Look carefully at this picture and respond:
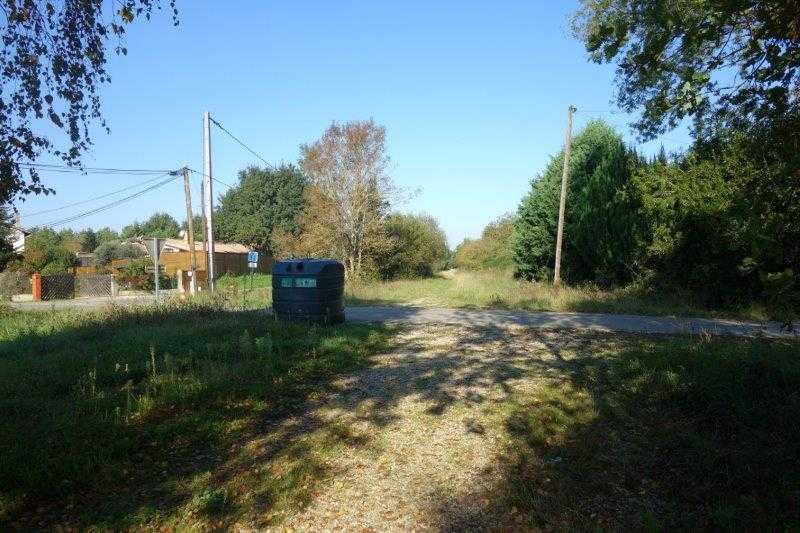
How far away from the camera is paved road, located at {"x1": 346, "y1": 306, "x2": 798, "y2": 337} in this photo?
1058 cm

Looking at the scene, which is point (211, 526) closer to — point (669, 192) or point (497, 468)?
point (497, 468)

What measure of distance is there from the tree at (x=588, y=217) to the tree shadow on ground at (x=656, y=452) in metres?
12.2

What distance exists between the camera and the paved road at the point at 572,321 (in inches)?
416

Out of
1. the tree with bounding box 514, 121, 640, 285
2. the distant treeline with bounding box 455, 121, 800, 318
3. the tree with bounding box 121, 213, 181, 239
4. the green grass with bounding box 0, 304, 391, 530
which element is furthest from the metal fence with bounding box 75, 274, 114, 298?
the tree with bounding box 121, 213, 181, 239

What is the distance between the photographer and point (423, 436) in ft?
15.5

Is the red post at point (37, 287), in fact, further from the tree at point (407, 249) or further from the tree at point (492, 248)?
the tree at point (492, 248)

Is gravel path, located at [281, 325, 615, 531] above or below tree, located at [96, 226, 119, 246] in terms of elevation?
below

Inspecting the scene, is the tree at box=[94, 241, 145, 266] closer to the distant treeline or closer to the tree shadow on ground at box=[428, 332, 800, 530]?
the distant treeline

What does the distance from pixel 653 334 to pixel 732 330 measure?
1.71 metres

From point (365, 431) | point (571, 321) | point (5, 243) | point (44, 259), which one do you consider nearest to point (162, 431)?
point (365, 431)

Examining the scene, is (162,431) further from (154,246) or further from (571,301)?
(571,301)

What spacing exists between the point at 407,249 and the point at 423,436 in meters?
32.4

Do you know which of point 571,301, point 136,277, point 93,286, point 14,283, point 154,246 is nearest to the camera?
point 154,246

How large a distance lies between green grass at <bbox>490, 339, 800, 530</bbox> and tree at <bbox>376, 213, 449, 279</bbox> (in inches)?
1077
